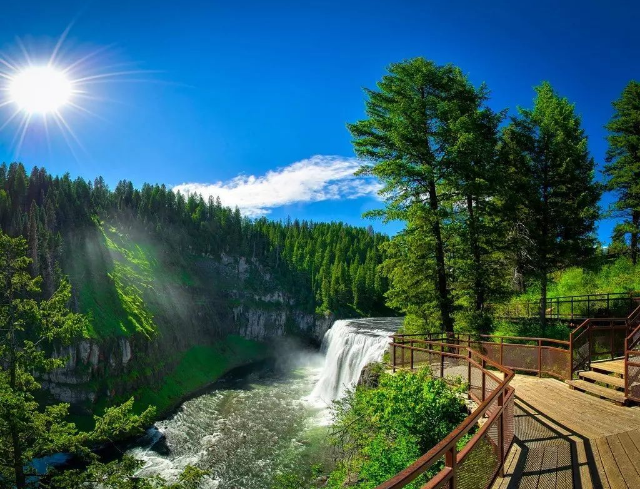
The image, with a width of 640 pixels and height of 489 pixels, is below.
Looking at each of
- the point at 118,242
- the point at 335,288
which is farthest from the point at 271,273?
the point at 118,242

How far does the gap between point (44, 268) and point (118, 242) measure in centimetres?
3631

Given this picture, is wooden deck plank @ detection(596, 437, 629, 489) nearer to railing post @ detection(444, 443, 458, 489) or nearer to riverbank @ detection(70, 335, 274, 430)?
railing post @ detection(444, 443, 458, 489)

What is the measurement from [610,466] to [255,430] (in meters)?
31.6

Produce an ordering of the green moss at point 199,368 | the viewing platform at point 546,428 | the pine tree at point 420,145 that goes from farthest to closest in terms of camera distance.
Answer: the green moss at point 199,368, the pine tree at point 420,145, the viewing platform at point 546,428

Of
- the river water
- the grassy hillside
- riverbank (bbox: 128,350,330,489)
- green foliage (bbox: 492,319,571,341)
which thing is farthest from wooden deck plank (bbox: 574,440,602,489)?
the grassy hillside

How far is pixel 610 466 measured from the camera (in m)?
5.75

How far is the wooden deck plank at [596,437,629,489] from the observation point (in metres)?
5.15

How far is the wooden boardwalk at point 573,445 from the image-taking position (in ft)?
17.6

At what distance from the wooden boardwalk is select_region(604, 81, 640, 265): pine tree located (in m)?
23.4

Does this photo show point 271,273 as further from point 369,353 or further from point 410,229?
point 410,229

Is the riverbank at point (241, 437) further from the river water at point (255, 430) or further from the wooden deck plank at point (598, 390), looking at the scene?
the wooden deck plank at point (598, 390)

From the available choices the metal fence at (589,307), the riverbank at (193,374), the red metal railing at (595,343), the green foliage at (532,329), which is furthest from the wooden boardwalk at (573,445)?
the riverbank at (193,374)

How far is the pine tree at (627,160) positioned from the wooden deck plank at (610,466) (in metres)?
26.4

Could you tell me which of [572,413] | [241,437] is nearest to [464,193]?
[572,413]
